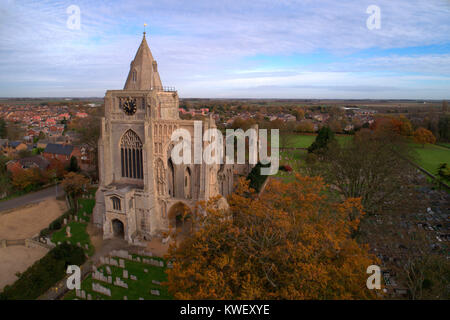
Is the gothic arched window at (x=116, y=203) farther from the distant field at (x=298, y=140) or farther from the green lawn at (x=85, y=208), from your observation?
the distant field at (x=298, y=140)

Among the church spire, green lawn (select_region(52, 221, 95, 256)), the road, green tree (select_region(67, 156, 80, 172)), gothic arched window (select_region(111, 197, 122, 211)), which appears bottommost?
green lawn (select_region(52, 221, 95, 256))

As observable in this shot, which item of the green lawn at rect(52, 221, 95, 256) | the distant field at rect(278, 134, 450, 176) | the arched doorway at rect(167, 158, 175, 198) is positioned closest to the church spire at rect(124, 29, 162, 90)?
the arched doorway at rect(167, 158, 175, 198)

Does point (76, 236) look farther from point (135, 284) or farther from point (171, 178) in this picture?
point (171, 178)

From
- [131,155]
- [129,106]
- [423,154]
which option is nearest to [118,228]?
[131,155]

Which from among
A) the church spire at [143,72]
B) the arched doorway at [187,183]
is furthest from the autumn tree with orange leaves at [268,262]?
the church spire at [143,72]

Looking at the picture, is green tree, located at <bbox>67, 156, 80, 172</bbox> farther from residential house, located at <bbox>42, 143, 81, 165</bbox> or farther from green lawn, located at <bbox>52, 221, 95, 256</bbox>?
green lawn, located at <bbox>52, 221, 95, 256</bbox>

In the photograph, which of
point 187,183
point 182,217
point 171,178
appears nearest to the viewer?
point 182,217
